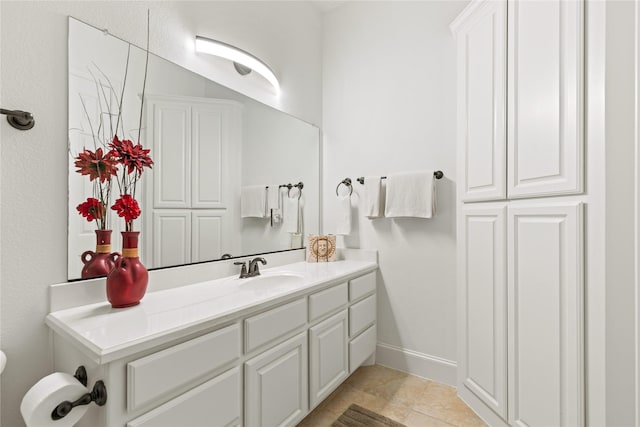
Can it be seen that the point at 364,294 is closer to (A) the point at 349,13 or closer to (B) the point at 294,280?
(B) the point at 294,280

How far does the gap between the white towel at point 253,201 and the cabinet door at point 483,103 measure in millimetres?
1227

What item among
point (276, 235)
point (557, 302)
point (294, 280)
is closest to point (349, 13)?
point (276, 235)

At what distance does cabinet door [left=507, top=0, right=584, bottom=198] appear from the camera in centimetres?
115

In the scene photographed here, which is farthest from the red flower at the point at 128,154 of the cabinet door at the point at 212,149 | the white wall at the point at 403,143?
the white wall at the point at 403,143

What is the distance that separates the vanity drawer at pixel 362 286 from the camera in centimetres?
192

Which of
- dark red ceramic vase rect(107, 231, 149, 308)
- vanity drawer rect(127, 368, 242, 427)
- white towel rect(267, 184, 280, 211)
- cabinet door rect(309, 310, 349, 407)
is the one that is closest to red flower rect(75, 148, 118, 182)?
dark red ceramic vase rect(107, 231, 149, 308)

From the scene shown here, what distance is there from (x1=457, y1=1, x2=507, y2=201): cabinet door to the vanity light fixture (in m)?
1.20

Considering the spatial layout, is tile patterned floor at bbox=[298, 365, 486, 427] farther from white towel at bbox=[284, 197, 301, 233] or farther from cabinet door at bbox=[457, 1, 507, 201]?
cabinet door at bbox=[457, 1, 507, 201]

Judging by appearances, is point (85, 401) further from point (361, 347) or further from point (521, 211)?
point (521, 211)

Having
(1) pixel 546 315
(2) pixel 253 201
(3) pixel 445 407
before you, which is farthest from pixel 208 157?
(3) pixel 445 407

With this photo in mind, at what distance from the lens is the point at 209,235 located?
165cm

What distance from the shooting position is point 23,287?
1.03m

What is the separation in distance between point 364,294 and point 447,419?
81 centimetres

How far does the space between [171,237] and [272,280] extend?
24.1 inches
